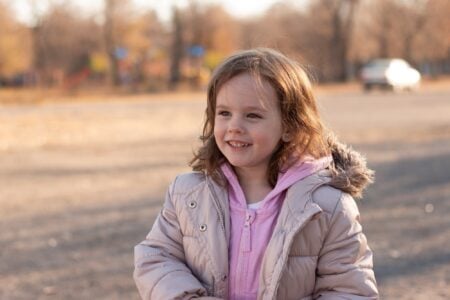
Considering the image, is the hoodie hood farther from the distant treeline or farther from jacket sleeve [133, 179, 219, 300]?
the distant treeline

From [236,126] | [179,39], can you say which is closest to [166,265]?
[236,126]

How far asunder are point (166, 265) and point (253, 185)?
1.13 ft

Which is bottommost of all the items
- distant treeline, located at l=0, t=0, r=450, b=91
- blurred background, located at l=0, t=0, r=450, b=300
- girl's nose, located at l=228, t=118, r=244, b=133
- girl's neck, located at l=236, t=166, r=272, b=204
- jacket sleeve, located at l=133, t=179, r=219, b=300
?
distant treeline, located at l=0, t=0, r=450, b=91

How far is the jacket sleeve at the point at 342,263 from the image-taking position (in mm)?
2133

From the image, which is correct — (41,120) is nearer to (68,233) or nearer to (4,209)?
(4,209)

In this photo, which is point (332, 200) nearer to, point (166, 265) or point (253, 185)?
point (253, 185)

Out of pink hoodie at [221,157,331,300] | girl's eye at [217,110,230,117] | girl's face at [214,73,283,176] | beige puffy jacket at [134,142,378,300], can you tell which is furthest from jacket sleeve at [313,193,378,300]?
girl's eye at [217,110,230,117]

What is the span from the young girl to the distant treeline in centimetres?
4127

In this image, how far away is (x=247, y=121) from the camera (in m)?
2.19

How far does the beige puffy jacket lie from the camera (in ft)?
6.88

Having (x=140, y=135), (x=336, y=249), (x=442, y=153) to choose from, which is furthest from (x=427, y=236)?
(x=140, y=135)

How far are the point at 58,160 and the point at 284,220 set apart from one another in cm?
978

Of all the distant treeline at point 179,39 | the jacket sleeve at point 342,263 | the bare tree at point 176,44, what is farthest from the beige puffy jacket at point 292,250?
the bare tree at point 176,44

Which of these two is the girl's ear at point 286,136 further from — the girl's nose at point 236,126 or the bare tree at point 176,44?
the bare tree at point 176,44
